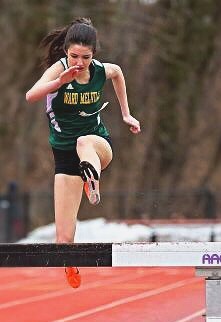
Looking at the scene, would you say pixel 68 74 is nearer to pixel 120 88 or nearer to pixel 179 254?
pixel 120 88

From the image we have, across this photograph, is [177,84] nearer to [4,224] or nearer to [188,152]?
[188,152]

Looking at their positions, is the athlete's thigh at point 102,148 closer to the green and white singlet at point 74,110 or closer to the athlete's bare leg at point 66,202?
the green and white singlet at point 74,110

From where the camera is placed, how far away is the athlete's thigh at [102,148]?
736 centimetres

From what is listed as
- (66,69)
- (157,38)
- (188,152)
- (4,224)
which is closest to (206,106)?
(188,152)

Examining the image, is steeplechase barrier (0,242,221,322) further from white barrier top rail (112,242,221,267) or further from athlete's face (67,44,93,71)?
athlete's face (67,44,93,71)

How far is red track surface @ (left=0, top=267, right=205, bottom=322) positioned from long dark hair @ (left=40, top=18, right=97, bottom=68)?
2.31 metres

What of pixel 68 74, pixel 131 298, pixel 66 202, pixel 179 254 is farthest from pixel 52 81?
pixel 131 298

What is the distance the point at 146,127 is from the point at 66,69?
19474mm

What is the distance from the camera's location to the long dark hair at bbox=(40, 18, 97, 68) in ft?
23.2

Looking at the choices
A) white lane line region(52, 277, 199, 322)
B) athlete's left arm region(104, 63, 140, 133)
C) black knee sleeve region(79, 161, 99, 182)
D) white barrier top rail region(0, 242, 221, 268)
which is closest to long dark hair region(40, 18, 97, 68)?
athlete's left arm region(104, 63, 140, 133)

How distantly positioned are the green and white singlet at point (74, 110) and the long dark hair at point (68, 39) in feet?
0.69

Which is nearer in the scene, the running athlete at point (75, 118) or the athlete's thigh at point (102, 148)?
the running athlete at point (75, 118)

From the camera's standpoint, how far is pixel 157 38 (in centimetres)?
2508

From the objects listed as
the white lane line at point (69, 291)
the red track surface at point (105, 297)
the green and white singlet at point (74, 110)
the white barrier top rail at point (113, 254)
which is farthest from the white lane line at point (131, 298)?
the white barrier top rail at point (113, 254)
